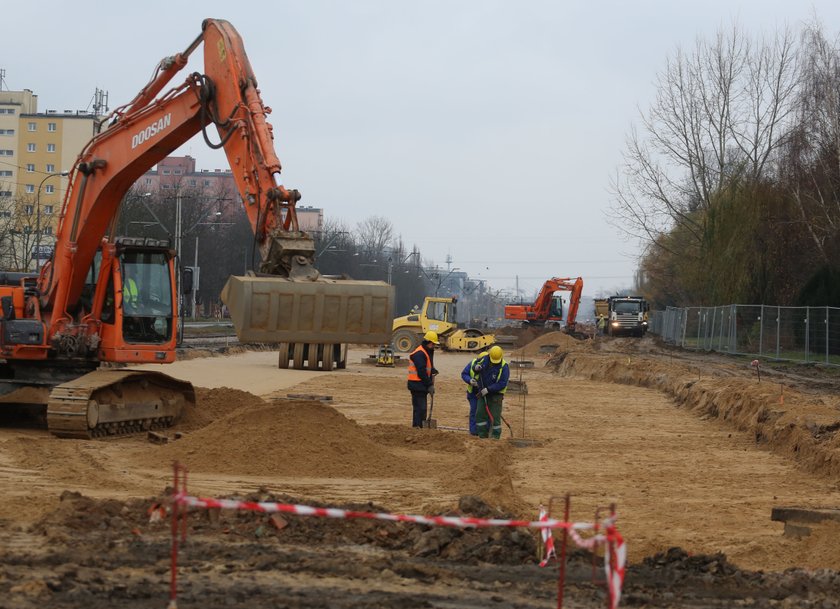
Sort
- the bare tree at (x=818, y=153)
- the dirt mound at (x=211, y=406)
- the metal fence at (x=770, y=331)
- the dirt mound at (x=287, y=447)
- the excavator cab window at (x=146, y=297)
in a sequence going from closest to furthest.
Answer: the dirt mound at (x=287, y=447) → the excavator cab window at (x=146, y=297) → the dirt mound at (x=211, y=406) → the metal fence at (x=770, y=331) → the bare tree at (x=818, y=153)

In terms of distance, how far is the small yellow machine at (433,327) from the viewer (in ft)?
163

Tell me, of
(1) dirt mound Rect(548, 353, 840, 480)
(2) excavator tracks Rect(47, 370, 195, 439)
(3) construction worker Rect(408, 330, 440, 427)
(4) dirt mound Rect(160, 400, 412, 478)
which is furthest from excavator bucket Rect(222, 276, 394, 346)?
(1) dirt mound Rect(548, 353, 840, 480)

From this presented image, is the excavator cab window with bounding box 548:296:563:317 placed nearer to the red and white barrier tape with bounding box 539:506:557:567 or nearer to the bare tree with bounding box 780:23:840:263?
the bare tree with bounding box 780:23:840:263

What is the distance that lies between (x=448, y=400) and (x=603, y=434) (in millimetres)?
7819

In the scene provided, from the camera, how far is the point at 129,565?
7.44 m

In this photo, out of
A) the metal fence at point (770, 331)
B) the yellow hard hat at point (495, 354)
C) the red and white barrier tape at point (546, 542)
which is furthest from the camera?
the metal fence at point (770, 331)

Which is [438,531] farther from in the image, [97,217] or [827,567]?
[97,217]

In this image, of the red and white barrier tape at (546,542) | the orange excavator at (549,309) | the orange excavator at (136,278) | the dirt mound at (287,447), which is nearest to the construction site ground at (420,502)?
the dirt mound at (287,447)

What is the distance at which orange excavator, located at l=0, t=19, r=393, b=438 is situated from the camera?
517 inches

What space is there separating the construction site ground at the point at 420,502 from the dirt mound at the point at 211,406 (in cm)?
5

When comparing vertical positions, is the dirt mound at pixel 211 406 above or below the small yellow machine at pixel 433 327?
below

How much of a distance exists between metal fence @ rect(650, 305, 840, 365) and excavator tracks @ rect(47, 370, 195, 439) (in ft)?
75.4

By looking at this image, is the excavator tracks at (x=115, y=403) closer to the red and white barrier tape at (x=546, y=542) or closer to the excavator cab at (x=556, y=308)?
the red and white barrier tape at (x=546, y=542)

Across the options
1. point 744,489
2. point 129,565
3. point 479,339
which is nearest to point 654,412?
point 744,489
